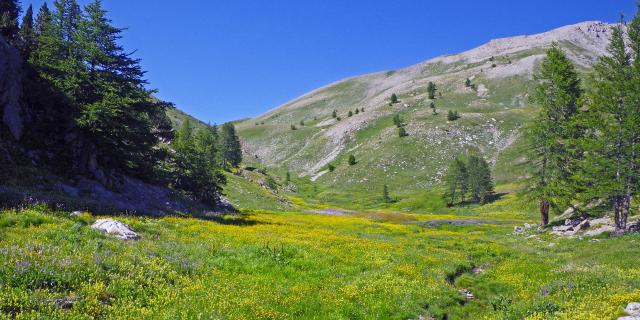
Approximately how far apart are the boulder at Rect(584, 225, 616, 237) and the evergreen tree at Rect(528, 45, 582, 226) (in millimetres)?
6311

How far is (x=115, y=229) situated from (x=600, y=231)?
1455 inches

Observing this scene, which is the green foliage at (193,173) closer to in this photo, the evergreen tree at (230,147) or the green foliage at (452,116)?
the evergreen tree at (230,147)

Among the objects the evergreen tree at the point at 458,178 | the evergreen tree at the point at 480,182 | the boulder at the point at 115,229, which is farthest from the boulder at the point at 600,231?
the evergreen tree at the point at 458,178

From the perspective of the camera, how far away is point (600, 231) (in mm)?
33250

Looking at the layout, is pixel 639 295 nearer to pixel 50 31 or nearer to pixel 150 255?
pixel 150 255

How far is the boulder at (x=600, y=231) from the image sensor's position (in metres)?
32.3

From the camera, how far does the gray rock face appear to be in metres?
30.9

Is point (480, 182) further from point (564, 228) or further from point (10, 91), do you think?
point (10, 91)

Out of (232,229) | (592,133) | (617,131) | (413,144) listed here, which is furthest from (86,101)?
(413,144)

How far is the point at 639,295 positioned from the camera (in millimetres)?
12570

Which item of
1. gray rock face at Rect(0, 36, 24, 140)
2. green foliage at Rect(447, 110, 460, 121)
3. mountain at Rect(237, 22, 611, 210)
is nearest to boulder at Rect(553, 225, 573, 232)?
gray rock face at Rect(0, 36, 24, 140)

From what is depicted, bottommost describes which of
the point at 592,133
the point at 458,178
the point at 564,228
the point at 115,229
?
the point at 564,228

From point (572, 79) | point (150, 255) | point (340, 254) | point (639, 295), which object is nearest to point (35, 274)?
point (150, 255)

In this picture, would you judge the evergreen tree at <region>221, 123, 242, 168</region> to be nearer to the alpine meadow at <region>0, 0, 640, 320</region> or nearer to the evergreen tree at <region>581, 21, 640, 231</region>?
the alpine meadow at <region>0, 0, 640, 320</region>
